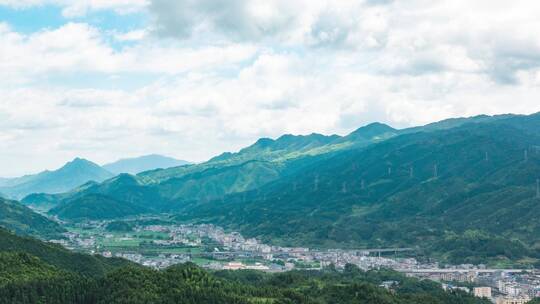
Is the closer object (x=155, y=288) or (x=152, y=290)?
(x=152, y=290)

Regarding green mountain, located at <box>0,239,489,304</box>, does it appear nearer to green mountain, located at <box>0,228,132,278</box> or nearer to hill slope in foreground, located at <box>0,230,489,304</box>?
hill slope in foreground, located at <box>0,230,489,304</box>

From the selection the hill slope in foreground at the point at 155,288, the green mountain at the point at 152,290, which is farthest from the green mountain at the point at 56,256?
the green mountain at the point at 152,290

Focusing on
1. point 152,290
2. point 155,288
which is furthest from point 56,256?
point 152,290

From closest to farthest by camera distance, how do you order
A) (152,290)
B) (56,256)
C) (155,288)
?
1. (152,290)
2. (155,288)
3. (56,256)

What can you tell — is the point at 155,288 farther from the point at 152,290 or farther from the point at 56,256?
the point at 56,256

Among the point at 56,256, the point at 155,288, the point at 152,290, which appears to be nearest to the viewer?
the point at 152,290

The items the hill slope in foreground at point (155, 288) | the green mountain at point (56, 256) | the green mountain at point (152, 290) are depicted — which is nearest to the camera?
the green mountain at point (152, 290)

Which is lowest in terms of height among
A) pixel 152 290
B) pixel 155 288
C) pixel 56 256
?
pixel 152 290

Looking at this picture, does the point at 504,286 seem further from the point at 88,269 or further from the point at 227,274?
the point at 88,269

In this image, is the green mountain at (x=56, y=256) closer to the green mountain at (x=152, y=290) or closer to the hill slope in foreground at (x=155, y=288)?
the hill slope in foreground at (x=155, y=288)

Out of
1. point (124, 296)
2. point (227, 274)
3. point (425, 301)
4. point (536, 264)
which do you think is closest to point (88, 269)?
point (227, 274)

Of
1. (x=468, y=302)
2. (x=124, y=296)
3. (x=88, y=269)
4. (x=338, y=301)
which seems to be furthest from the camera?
(x=88, y=269)
